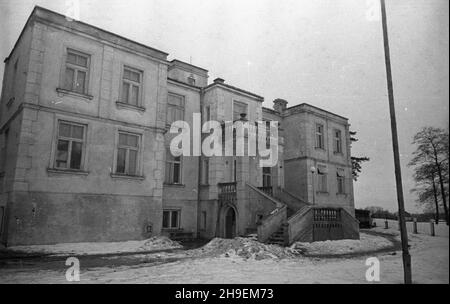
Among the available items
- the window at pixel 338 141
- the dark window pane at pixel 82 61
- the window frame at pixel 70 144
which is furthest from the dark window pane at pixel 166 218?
the window at pixel 338 141

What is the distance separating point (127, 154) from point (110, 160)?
941 mm

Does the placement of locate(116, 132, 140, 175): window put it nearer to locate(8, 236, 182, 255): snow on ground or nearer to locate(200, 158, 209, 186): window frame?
locate(8, 236, 182, 255): snow on ground

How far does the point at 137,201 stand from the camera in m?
14.9

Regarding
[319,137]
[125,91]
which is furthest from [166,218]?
[319,137]

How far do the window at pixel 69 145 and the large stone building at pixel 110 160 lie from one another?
0.04 metres

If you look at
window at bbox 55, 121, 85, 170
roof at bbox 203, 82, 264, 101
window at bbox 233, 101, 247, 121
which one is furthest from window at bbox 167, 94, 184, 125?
window at bbox 55, 121, 85, 170

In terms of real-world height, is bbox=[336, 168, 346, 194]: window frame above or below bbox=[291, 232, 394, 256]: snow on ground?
above

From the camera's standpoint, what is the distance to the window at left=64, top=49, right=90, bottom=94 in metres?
13.8

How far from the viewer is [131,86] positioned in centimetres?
1566

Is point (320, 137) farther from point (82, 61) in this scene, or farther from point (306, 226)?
point (82, 61)

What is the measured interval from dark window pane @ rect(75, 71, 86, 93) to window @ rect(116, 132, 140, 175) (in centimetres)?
262

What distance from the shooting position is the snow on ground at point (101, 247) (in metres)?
→ 11.5

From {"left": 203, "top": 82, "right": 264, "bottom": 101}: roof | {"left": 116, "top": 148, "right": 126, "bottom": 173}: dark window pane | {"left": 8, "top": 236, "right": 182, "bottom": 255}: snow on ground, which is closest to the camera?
{"left": 8, "top": 236, "right": 182, "bottom": 255}: snow on ground
